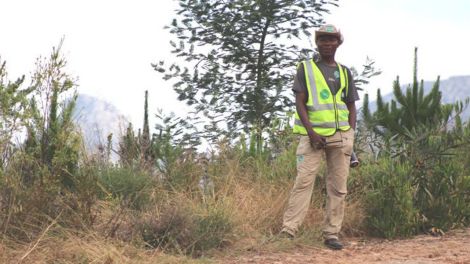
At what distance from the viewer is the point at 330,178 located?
252 inches

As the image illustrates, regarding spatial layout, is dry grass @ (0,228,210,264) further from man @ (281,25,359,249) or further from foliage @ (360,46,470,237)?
foliage @ (360,46,470,237)

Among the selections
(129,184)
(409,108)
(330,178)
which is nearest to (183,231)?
(330,178)

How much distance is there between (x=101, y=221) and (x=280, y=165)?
2.47 metres

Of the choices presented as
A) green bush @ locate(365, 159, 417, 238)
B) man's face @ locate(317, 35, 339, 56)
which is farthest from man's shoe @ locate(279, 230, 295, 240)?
man's face @ locate(317, 35, 339, 56)

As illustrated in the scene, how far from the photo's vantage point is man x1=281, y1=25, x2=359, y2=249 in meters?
6.19

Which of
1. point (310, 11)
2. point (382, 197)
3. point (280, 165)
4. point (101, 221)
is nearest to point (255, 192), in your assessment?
point (280, 165)

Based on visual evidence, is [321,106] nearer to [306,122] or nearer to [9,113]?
[306,122]

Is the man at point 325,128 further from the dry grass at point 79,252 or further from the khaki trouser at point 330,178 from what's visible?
the dry grass at point 79,252

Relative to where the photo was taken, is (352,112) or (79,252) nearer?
(79,252)

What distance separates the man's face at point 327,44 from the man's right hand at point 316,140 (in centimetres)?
80

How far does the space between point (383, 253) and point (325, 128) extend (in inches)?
48.5

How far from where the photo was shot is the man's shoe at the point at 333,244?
20.2ft

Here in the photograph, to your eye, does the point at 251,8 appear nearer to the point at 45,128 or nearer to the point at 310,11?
the point at 310,11

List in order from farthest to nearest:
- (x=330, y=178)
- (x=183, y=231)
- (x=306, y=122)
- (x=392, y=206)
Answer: (x=392, y=206) < (x=330, y=178) < (x=306, y=122) < (x=183, y=231)
